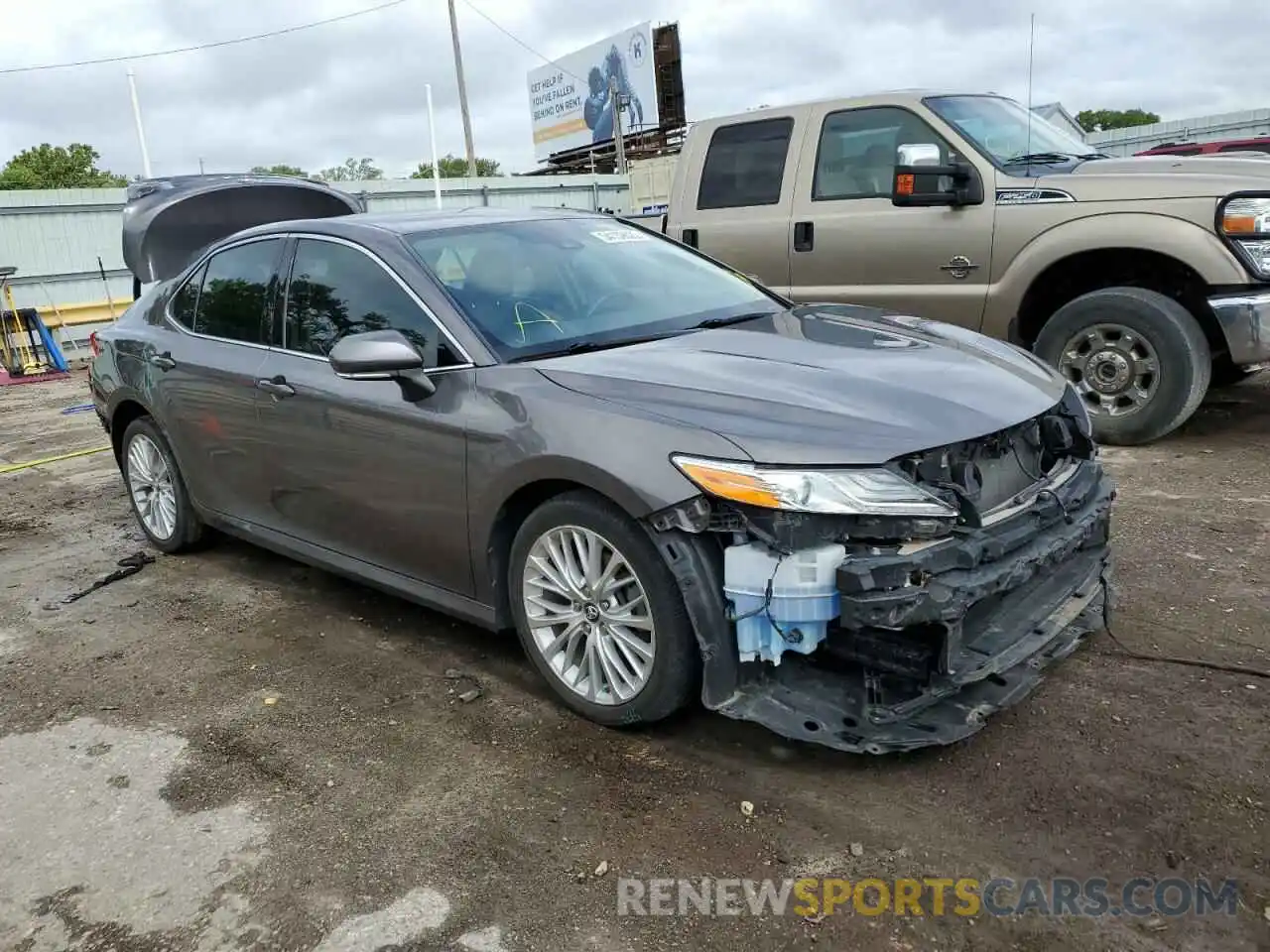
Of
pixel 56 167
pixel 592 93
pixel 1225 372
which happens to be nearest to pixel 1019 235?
pixel 1225 372

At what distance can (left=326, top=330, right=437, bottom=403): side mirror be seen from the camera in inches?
Result: 129

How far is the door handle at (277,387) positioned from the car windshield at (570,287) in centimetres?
77

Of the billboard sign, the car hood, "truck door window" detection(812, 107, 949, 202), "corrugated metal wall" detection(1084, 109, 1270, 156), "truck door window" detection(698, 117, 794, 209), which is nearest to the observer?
the car hood

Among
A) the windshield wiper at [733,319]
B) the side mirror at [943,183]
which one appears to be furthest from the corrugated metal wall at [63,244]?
the windshield wiper at [733,319]

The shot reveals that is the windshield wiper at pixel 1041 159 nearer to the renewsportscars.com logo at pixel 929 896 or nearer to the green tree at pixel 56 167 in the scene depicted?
the renewsportscars.com logo at pixel 929 896

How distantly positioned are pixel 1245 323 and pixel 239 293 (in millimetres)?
5019

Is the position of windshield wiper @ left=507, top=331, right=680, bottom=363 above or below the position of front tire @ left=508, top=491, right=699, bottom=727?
above

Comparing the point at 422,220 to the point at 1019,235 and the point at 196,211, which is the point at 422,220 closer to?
the point at 1019,235

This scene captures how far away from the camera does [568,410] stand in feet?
10.1

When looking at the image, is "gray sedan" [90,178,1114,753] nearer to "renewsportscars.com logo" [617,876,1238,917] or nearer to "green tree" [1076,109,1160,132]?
"renewsportscars.com logo" [617,876,1238,917]

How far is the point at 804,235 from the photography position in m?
6.70

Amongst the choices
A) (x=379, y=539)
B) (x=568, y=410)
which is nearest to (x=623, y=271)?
(x=568, y=410)

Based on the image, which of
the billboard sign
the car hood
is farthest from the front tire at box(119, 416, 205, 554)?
the billboard sign

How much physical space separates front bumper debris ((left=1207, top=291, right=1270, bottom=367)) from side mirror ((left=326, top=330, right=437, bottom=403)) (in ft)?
14.3
